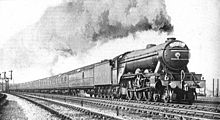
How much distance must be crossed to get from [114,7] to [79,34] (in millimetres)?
14563

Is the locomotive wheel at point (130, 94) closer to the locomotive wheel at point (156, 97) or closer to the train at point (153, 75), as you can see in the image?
the train at point (153, 75)

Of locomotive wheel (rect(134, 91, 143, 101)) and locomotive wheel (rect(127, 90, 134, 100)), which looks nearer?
locomotive wheel (rect(134, 91, 143, 101))

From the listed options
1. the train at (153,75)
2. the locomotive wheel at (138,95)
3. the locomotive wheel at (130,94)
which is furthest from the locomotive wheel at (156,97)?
the locomotive wheel at (130,94)

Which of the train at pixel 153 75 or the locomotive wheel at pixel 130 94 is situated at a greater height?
the train at pixel 153 75

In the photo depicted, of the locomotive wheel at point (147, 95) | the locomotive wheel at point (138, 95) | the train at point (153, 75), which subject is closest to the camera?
the train at point (153, 75)

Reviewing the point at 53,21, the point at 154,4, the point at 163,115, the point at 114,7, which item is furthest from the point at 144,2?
the point at 53,21

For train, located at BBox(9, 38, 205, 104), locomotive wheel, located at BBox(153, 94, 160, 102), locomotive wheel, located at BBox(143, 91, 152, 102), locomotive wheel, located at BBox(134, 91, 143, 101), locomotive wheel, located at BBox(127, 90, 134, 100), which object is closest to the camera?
train, located at BBox(9, 38, 205, 104)

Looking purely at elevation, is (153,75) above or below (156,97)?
above

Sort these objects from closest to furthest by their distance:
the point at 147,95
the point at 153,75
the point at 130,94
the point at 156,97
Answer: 1. the point at 153,75
2. the point at 156,97
3. the point at 147,95
4. the point at 130,94

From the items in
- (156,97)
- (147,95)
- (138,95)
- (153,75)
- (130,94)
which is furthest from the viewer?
(130,94)

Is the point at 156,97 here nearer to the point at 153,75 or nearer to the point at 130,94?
the point at 153,75

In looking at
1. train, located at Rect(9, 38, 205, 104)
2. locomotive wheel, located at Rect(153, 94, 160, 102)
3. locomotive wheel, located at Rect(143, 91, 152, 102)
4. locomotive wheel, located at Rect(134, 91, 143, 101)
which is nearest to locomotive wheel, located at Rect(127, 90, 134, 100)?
train, located at Rect(9, 38, 205, 104)

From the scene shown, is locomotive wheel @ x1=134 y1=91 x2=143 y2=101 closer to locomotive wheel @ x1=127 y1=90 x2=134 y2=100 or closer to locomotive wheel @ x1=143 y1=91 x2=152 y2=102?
locomotive wheel @ x1=143 y1=91 x2=152 y2=102

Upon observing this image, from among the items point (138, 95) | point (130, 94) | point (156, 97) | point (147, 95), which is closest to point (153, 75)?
point (156, 97)
